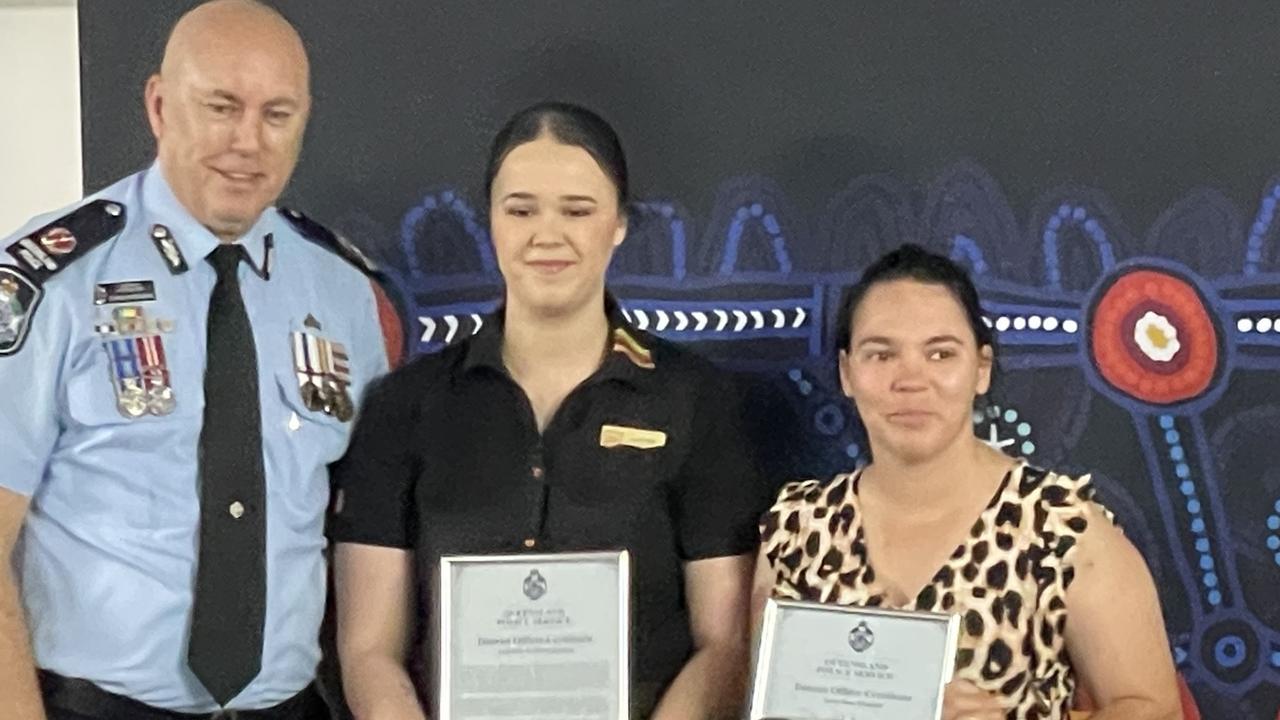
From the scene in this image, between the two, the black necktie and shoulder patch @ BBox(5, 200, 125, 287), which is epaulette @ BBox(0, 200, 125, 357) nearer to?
shoulder patch @ BBox(5, 200, 125, 287)

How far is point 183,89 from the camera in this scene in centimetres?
220

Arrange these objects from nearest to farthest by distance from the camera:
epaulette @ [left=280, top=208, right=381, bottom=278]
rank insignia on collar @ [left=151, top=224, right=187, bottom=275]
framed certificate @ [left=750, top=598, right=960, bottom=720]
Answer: framed certificate @ [left=750, top=598, right=960, bottom=720], rank insignia on collar @ [left=151, top=224, right=187, bottom=275], epaulette @ [left=280, top=208, right=381, bottom=278]

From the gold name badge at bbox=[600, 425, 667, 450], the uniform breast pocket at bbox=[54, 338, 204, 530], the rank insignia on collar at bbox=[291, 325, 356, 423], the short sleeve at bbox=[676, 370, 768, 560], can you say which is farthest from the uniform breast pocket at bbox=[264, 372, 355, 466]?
the short sleeve at bbox=[676, 370, 768, 560]

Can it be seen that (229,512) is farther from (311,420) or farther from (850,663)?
(850,663)

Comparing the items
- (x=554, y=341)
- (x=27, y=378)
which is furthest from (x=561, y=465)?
(x=27, y=378)

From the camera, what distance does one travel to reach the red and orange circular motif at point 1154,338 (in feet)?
8.33

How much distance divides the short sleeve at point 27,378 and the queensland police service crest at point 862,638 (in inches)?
48.0

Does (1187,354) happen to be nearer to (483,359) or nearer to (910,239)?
(910,239)

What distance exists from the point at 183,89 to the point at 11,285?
399mm

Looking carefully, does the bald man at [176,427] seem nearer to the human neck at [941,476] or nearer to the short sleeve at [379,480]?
the short sleeve at [379,480]

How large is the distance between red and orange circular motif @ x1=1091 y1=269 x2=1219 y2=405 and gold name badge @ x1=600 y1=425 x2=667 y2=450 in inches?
33.7

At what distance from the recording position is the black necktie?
217 cm

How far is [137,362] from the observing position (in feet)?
7.08

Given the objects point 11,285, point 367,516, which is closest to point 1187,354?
point 367,516
